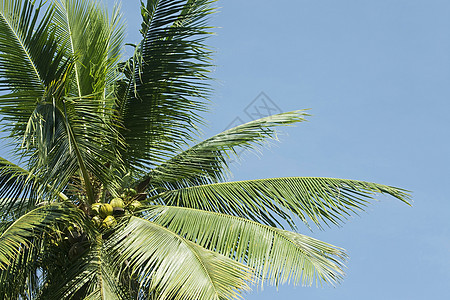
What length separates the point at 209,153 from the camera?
30.1 ft

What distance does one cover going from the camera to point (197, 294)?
258 inches

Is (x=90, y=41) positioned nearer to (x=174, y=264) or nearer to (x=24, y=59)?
(x=24, y=59)

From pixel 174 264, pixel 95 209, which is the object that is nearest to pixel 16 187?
pixel 95 209

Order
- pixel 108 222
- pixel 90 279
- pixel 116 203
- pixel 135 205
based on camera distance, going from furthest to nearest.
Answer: pixel 135 205, pixel 116 203, pixel 108 222, pixel 90 279

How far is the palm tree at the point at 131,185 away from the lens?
7070 mm

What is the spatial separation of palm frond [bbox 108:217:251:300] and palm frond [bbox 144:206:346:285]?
420 mm

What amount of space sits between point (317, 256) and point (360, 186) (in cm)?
123

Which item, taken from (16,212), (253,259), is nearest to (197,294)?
(253,259)

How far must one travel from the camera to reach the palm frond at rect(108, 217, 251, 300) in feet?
21.7

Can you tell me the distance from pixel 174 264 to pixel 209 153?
8.32ft

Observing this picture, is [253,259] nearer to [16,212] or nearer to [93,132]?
[93,132]

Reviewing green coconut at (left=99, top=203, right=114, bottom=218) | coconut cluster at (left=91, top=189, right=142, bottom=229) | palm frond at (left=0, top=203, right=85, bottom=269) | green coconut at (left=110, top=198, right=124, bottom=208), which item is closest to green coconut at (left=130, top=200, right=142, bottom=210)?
coconut cluster at (left=91, top=189, right=142, bottom=229)

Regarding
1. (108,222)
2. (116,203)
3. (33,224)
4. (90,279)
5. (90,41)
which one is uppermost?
(90,41)

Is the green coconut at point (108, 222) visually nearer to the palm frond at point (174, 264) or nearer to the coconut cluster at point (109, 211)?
the coconut cluster at point (109, 211)
